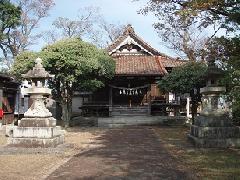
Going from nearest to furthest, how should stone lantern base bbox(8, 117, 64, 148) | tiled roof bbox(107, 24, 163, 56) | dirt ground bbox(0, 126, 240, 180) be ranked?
dirt ground bbox(0, 126, 240, 180) → stone lantern base bbox(8, 117, 64, 148) → tiled roof bbox(107, 24, 163, 56)

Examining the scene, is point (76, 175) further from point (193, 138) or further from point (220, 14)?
point (220, 14)

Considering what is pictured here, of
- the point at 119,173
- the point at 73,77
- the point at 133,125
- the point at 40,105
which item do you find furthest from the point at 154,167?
the point at 133,125

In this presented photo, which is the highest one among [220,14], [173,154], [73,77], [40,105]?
[220,14]

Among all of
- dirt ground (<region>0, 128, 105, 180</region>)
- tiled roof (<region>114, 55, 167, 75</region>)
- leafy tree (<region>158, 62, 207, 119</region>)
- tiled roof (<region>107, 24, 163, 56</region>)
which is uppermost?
tiled roof (<region>107, 24, 163, 56</region>)

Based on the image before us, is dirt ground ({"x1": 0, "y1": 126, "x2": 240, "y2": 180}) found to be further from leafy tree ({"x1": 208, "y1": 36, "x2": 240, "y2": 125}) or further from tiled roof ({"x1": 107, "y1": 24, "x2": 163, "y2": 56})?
tiled roof ({"x1": 107, "y1": 24, "x2": 163, "y2": 56})

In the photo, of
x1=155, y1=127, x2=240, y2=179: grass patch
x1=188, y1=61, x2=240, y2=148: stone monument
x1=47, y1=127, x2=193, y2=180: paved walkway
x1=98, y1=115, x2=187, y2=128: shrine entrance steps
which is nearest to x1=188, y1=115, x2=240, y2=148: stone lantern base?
x1=188, y1=61, x2=240, y2=148: stone monument

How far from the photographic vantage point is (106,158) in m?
13.0

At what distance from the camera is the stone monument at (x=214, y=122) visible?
1598 cm

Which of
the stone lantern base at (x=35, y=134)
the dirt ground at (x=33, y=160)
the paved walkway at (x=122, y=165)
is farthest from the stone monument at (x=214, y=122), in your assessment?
the stone lantern base at (x=35, y=134)

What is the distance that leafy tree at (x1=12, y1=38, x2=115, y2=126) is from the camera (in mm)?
27047

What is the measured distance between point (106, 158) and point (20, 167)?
296cm

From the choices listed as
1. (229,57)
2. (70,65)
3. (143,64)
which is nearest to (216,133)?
(229,57)

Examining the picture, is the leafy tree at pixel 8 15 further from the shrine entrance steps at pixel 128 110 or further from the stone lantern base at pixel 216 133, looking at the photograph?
the stone lantern base at pixel 216 133

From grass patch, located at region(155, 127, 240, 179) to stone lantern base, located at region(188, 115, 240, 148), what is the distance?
57cm
